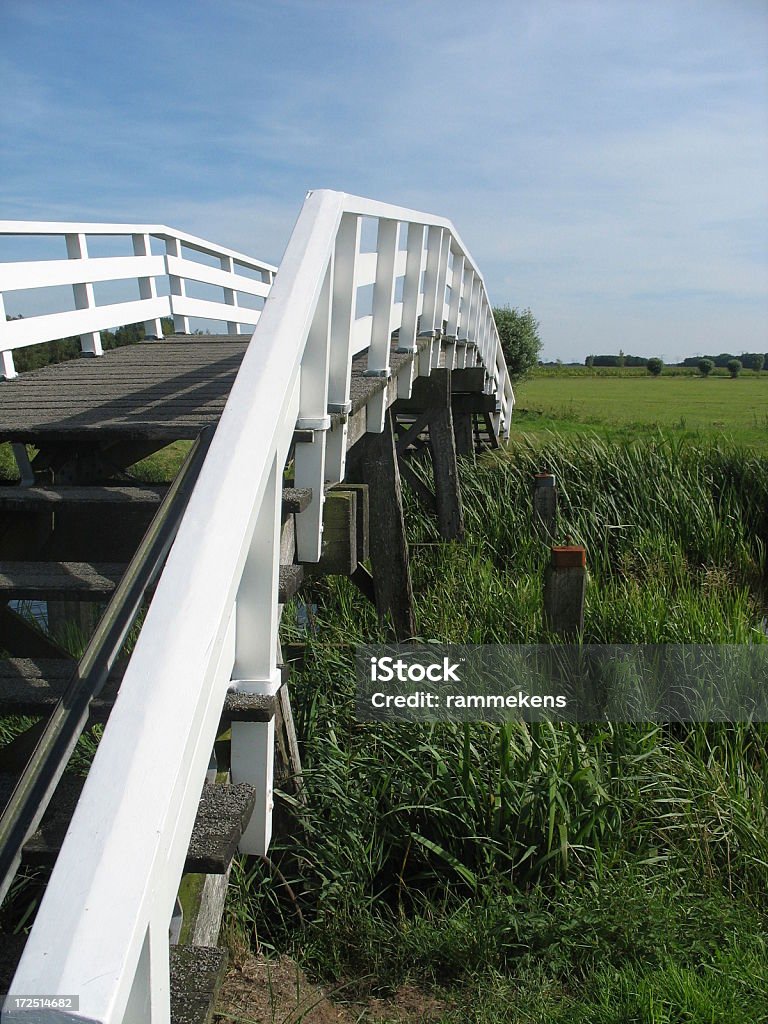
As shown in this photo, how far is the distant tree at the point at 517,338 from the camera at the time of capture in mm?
34406

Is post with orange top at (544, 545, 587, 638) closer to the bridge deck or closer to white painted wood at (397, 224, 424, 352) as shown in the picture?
the bridge deck

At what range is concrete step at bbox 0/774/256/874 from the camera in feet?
6.48

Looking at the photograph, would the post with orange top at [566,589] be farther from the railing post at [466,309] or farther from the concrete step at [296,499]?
the railing post at [466,309]

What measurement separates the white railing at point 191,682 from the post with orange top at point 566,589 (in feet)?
7.34

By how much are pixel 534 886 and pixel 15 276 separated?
185 inches

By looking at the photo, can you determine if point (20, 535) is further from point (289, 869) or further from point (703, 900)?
point (703, 900)

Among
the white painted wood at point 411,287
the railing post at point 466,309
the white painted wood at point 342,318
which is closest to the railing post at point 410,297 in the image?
the white painted wood at point 411,287

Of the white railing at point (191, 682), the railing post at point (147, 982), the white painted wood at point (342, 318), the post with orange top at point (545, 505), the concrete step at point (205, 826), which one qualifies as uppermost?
the white painted wood at point (342, 318)

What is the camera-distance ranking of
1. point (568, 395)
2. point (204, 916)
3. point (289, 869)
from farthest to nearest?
point (568, 395)
point (289, 869)
point (204, 916)

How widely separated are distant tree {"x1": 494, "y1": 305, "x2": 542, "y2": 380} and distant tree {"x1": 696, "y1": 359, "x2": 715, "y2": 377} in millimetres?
20701

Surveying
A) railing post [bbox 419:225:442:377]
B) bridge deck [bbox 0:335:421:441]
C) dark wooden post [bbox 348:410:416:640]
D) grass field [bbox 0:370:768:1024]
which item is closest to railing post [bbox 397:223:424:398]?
bridge deck [bbox 0:335:421:441]

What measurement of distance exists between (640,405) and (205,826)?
29057 millimetres

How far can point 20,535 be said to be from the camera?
399 centimetres

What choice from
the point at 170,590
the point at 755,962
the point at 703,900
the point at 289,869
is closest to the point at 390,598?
the point at 289,869
